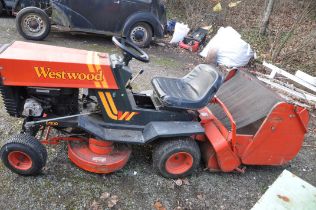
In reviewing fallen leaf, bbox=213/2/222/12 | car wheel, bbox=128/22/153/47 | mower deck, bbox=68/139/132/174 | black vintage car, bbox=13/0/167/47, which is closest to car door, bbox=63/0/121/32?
black vintage car, bbox=13/0/167/47

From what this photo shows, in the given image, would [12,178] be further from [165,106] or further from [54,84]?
[165,106]

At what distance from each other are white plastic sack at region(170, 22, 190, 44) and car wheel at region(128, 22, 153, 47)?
2.64 ft

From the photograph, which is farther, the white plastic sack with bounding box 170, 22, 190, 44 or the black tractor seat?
the white plastic sack with bounding box 170, 22, 190, 44

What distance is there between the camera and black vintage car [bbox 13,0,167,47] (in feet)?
23.4

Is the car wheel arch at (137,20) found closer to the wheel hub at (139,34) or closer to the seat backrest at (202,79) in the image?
the wheel hub at (139,34)

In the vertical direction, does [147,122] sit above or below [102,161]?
above

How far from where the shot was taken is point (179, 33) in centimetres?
844

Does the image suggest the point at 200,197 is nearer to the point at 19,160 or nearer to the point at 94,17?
the point at 19,160

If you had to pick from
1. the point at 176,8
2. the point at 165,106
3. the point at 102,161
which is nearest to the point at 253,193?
the point at 165,106

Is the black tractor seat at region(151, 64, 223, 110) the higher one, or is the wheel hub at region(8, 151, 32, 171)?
the black tractor seat at region(151, 64, 223, 110)

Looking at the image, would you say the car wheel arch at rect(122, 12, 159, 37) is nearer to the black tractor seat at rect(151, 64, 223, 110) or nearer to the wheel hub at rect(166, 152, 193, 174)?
the black tractor seat at rect(151, 64, 223, 110)

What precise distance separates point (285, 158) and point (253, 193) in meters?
0.56

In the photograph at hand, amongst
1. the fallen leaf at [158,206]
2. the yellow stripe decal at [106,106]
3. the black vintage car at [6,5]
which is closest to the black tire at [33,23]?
the black vintage car at [6,5]

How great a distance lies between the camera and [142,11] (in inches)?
301
